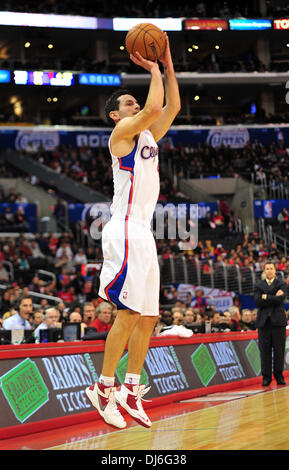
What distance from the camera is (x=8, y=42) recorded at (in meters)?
39.9

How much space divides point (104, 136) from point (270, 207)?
10.5 m

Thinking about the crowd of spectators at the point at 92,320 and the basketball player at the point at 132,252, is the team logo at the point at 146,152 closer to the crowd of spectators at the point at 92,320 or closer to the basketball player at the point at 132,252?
the basketball player at the point at 132,252

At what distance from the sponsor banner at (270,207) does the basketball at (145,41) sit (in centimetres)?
2608

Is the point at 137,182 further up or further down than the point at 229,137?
further down

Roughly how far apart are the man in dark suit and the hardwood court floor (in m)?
2.75

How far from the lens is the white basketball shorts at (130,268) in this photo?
4910 mm

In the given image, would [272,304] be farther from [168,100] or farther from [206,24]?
[206,24]

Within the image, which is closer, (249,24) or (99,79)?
(99,79)

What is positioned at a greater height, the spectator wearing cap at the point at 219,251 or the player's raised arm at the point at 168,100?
the player's raised arm at the point at 168,100

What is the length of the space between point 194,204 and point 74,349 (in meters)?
23.2

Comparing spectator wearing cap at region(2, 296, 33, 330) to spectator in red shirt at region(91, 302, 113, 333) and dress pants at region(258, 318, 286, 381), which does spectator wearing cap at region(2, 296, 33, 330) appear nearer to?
spectator in red shirt at region(91, 302, 113, 333)

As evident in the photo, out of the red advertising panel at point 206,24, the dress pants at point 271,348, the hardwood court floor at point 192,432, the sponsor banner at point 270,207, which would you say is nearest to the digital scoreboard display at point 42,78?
the red advertising panel at point 206,24

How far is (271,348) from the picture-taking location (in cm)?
1165

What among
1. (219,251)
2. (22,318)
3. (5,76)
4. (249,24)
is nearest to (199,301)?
(219,251)
